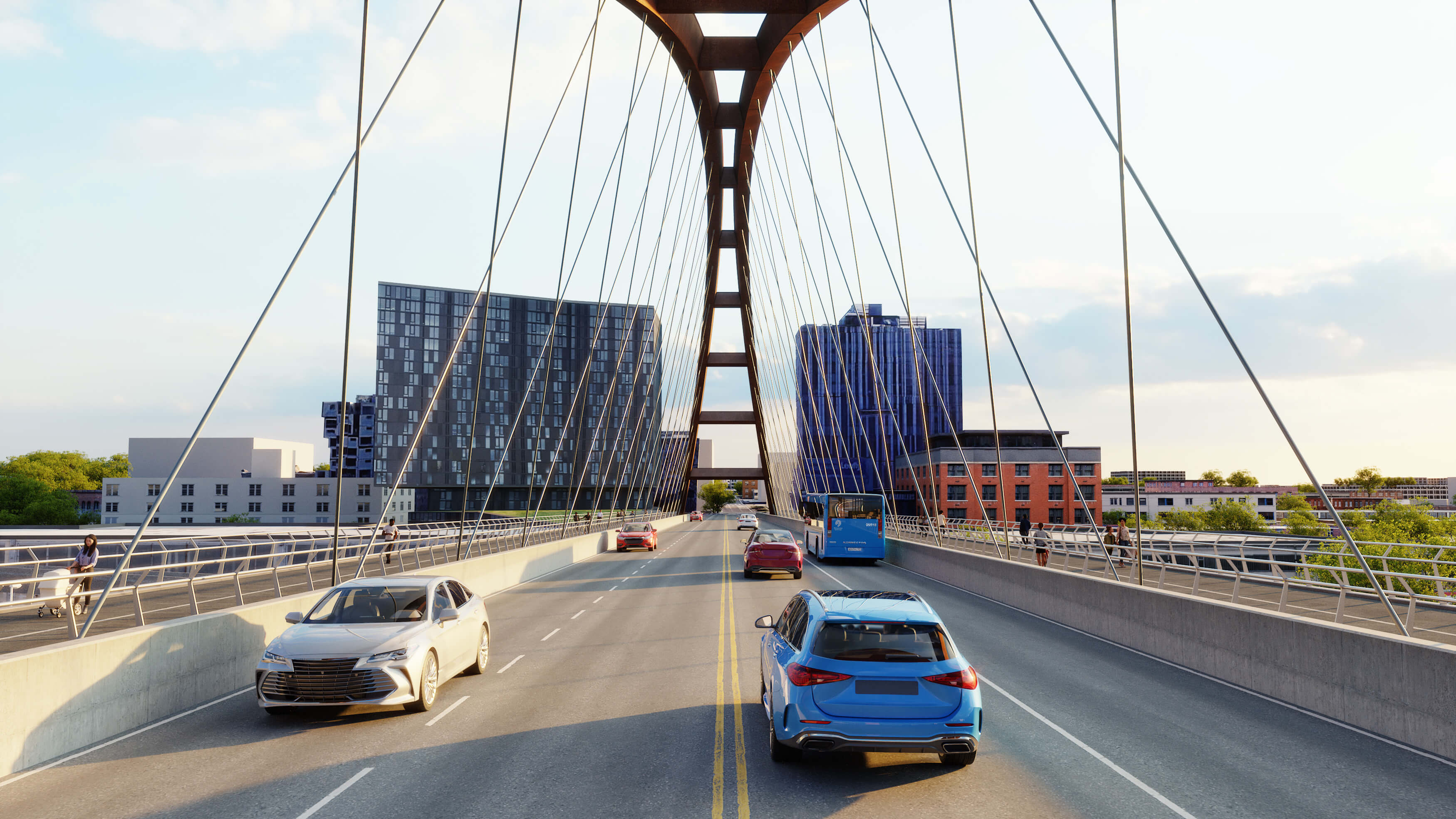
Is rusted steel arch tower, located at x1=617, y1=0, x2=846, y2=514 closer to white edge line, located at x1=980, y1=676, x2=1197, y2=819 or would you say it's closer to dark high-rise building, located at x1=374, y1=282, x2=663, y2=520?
white edge line, located at x1=980, y1=676, x2=1197, y2=819

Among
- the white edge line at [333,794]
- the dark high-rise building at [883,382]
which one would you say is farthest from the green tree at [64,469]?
the white edge line at [333,794]

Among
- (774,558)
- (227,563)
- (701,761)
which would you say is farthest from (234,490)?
(701,761)

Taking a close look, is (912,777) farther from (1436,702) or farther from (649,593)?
(649,593)

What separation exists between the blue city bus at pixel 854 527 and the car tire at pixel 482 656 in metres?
23.0

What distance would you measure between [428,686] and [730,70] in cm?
3550

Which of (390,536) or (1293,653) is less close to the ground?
(1293,653)

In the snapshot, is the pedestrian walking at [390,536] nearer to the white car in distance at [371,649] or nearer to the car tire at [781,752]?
the white car in distance at [371,649]

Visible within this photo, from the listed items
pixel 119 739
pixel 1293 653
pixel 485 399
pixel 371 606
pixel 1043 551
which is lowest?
pixel 119 739

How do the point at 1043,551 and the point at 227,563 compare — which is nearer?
the point at 1043,551

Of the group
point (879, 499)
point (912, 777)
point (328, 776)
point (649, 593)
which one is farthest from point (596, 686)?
point (879, 499)

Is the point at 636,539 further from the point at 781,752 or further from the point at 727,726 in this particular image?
the point at 781,752

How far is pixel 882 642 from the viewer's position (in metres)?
7.34

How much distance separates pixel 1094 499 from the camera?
110m

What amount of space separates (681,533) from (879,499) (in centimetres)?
4467
